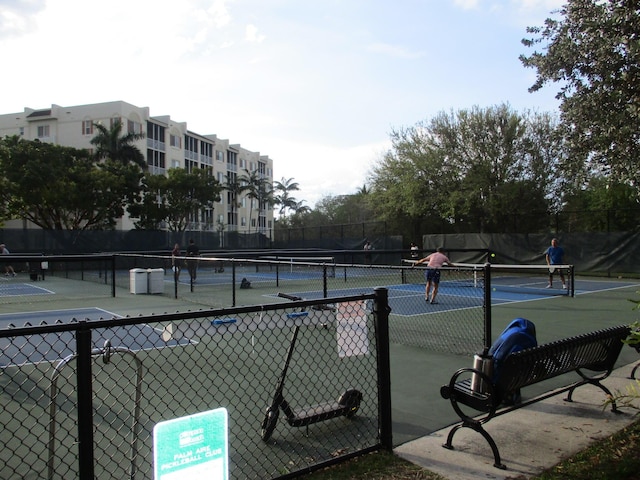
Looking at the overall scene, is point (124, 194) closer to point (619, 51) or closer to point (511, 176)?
point (511, 176)

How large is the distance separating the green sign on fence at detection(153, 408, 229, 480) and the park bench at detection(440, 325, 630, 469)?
212 centimetres

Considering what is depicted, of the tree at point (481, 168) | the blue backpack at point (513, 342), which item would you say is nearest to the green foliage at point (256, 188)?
the tree at point (481, 168)

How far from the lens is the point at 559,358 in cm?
425

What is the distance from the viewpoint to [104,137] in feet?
151

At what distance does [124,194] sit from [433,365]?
1463 inches

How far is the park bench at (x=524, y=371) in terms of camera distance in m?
3.82

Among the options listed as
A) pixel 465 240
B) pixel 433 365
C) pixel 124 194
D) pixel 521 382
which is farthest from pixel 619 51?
pixel 124 194

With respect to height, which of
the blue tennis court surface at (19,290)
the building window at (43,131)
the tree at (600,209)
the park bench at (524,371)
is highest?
the building window at (43,131)

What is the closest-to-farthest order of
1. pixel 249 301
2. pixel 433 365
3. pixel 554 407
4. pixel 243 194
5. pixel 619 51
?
pixel 554 407
pixel 433 365
pixel 619 51
pixel 249 301
pixel 243 194

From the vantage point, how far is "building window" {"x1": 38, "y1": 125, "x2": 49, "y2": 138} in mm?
53425

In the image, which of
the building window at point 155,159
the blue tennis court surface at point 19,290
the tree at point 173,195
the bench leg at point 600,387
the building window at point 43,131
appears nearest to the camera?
the bench leg at point 600,387

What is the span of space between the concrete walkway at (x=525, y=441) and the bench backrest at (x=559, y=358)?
476mm

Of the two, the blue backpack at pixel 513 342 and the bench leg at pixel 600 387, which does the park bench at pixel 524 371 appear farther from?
the blue backpack at pixel 513 342

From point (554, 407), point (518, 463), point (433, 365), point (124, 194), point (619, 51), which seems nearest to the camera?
point (518, 463)
